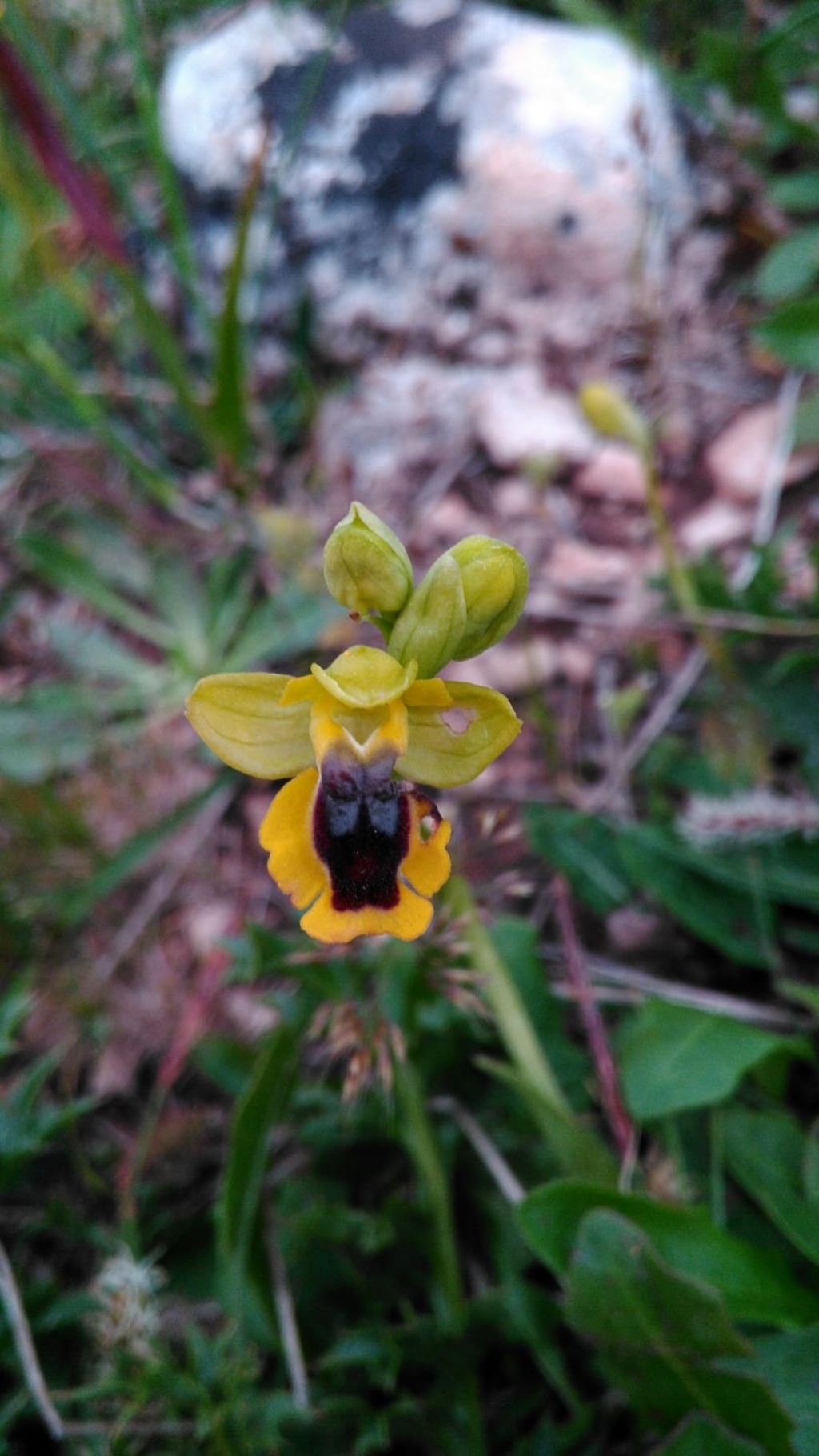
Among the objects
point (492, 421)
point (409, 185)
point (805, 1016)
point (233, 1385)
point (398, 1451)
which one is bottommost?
point (398, 1451)

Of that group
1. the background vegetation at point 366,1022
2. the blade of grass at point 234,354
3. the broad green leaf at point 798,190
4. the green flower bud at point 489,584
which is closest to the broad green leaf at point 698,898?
the background vegetation at point 366,1022

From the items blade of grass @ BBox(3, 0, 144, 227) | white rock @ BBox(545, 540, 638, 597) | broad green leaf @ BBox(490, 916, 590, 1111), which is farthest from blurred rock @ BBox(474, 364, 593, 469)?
broad green leaf @ BBox(490, 916, 590, 1111)

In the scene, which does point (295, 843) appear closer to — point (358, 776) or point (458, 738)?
point (358, 776)

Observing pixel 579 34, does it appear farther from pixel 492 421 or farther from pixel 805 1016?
pixel 805 1016

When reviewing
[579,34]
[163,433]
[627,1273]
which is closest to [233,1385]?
[627,1273]

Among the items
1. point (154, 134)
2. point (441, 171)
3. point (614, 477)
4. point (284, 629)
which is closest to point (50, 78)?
point (154, 134)
